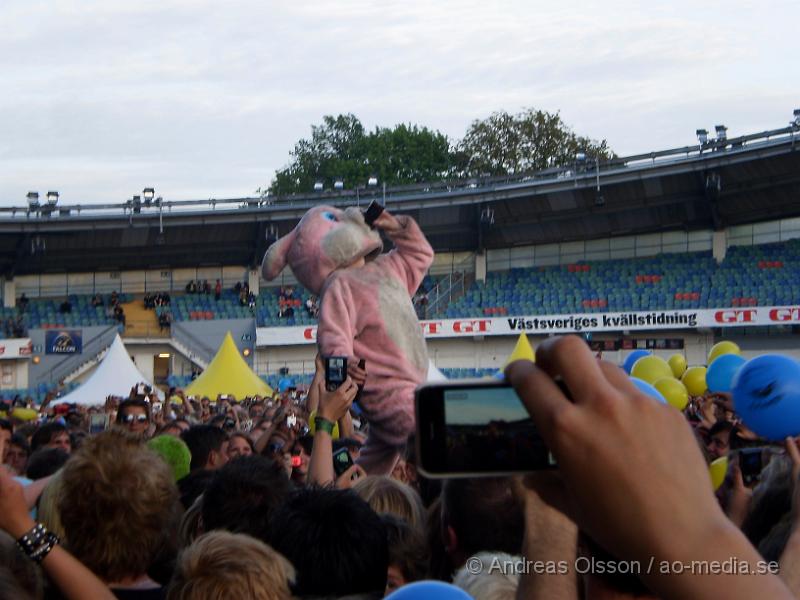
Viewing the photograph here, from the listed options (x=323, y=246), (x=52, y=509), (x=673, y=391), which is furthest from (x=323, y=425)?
(x=673, y=391)

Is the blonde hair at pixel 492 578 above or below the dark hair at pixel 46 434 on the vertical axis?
above

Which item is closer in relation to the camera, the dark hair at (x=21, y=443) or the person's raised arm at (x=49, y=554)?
the person's raised arm at (x=49, y=554)

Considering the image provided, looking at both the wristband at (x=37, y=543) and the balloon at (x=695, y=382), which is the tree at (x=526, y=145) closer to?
the balloon at (x=695, y=382)

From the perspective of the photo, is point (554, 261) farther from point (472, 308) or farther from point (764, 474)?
point (764, 474)

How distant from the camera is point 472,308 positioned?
3884cm

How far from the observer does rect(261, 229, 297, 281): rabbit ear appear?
390 inches

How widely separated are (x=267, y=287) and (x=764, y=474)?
127 ft

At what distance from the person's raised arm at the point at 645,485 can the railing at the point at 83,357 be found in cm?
3957

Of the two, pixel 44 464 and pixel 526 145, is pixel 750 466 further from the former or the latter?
pixel 526 145

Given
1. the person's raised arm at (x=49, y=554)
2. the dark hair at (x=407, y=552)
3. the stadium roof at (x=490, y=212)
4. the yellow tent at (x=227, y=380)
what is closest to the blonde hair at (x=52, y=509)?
the person's raised arm at (x=49, y=554)

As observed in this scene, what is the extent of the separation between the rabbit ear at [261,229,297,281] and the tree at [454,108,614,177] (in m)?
46.8

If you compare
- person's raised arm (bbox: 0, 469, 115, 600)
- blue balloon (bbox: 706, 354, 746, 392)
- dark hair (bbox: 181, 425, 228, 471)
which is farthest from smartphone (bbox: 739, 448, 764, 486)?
blue balloon (bbox: 706, 354, 746, 392)

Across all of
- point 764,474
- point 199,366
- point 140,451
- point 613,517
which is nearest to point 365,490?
point 140,451

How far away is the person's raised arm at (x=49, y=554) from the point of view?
3084 millimetres
